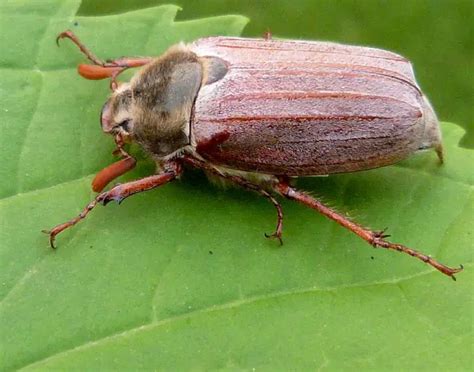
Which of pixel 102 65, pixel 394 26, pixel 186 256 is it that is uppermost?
pixel 102 65

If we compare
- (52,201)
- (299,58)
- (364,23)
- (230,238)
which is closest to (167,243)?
(230,238)

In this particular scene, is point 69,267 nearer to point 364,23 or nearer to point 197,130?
point 197,130

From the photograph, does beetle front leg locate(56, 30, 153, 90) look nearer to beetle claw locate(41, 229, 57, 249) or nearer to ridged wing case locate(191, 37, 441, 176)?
ridged wing case locate(191, 37, 441, 176)

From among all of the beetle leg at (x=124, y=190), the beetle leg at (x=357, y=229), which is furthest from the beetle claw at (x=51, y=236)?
the beetle leg at (x=357, y=229)

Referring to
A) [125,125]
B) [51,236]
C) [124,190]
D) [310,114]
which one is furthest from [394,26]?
[51,236]

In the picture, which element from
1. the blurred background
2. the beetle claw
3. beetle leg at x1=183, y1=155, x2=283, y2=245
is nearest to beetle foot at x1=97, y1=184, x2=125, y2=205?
the beetle claw

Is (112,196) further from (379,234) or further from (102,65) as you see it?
(379,234)
